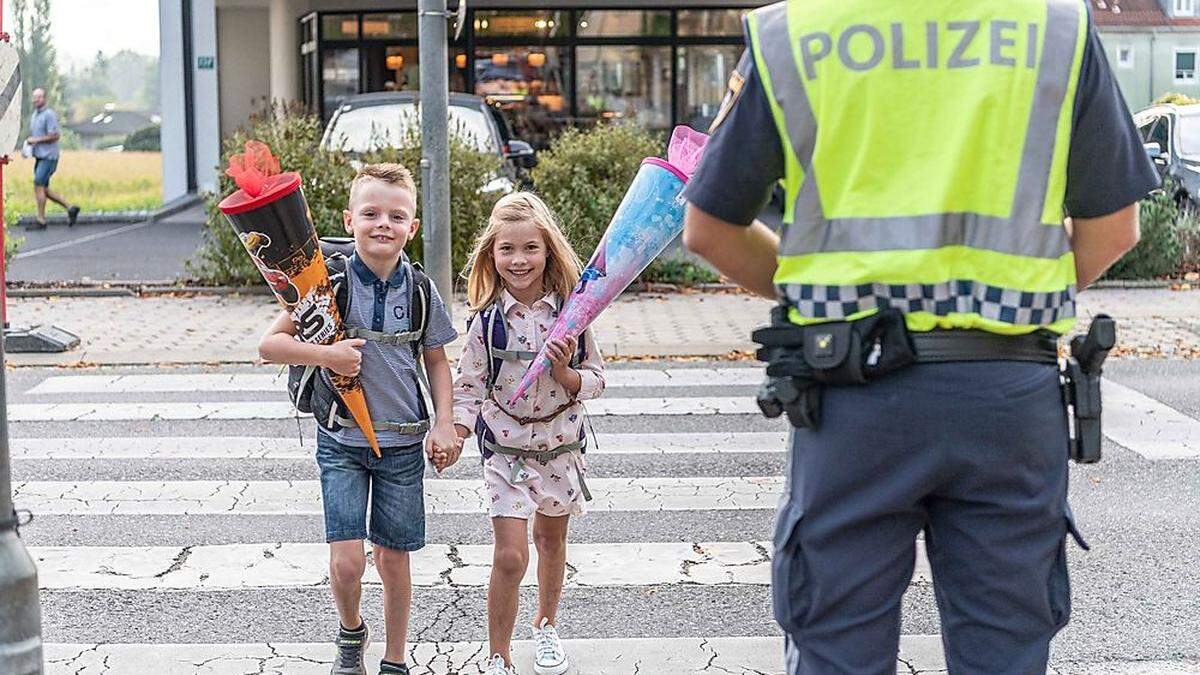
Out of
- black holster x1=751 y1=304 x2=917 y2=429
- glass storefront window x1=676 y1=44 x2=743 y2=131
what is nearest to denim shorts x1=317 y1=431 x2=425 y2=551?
black holster x1=751 y1=304 x2=917 y2=429

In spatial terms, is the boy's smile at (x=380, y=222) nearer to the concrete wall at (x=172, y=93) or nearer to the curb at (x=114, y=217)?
the curb at (x=114, y=217)

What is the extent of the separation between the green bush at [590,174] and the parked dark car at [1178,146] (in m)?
6.83

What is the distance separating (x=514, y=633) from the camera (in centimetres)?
527

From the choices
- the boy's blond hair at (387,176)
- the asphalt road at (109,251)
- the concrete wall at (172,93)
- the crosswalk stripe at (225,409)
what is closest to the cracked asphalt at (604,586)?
the crosswalk stripe at (225,409)

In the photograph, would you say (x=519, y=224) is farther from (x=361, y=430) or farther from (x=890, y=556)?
(x=890, y=556)

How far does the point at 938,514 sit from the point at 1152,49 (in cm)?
2620

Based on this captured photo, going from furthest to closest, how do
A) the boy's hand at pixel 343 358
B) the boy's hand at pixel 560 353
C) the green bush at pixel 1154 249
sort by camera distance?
the green bush at pixel 1154 249 → the boy's hand at pixel 560 353 → the boy's hand at pixel 343 358

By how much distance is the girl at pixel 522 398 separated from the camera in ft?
15.2

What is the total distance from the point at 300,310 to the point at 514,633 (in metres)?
1.45

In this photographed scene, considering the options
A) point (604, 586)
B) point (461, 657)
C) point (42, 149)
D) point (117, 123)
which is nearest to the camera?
point (461, 657)

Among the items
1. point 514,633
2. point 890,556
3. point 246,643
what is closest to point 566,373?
point 514,633

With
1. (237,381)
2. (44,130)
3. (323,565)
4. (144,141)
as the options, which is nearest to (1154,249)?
(237,381)

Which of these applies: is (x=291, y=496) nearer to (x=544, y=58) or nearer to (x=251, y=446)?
Result: (x=251, y=446)

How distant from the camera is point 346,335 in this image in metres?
4.45
